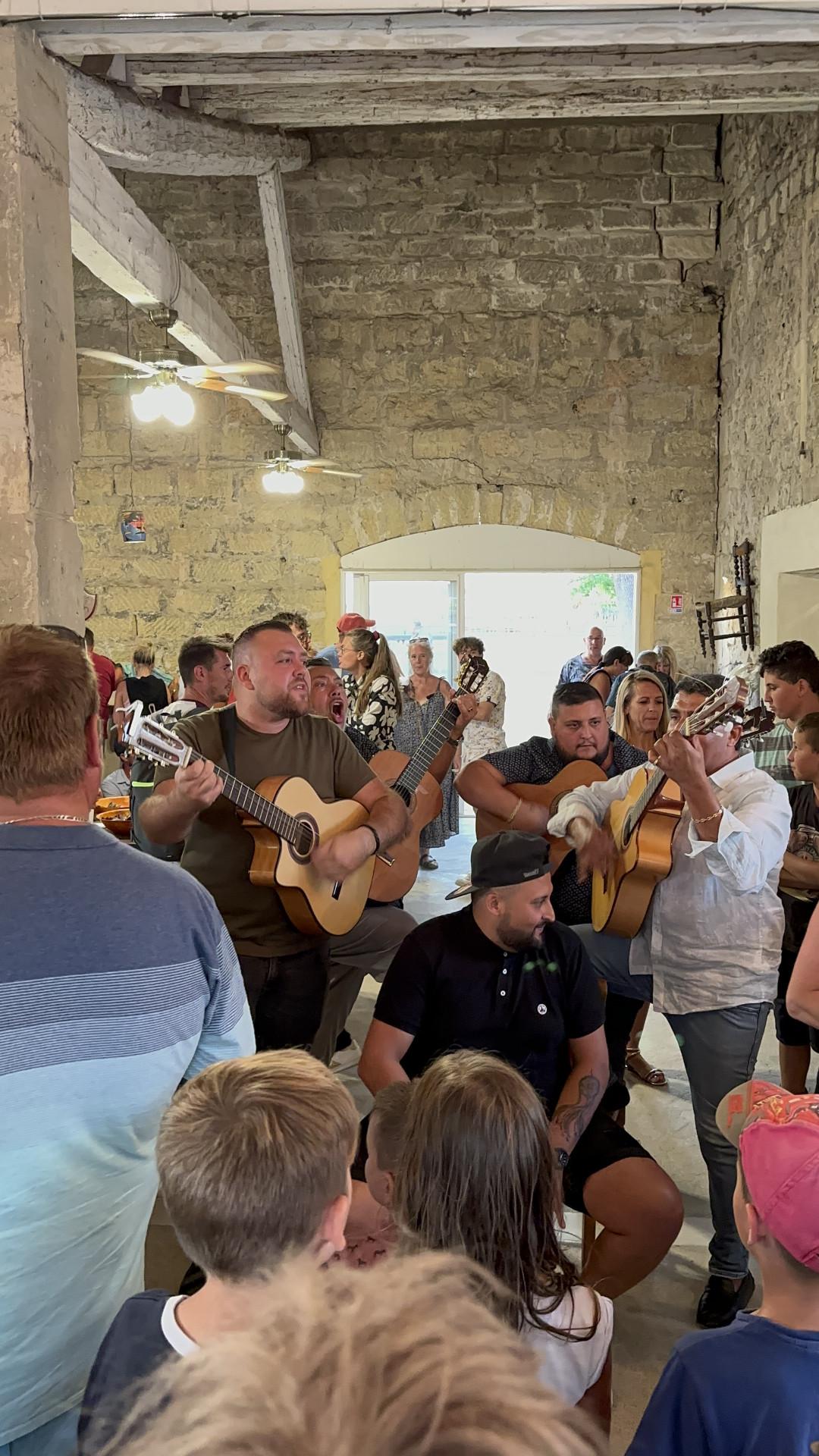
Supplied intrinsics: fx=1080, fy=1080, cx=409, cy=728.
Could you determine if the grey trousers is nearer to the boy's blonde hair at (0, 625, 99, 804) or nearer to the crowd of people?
the crowd of people

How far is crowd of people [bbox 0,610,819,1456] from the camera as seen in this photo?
20.4 inches

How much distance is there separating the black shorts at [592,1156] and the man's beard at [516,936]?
45cm

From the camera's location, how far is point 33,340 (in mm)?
3295

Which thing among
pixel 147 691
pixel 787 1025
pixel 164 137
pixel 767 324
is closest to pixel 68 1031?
pixel 787 1025

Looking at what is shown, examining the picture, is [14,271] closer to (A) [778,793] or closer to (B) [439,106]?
(A) [778,793]

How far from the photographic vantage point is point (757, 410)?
28.1 ft

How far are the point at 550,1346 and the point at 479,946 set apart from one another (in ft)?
3.80

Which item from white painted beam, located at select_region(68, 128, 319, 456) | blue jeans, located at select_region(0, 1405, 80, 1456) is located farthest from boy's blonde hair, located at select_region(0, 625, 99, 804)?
white painted beam, located at select_region(68, 128, 319, 456)

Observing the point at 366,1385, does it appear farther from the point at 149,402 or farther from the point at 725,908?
the point at 149,402

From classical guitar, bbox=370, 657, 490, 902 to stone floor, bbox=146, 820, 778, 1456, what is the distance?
0.76 metres

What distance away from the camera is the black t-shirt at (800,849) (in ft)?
11.6

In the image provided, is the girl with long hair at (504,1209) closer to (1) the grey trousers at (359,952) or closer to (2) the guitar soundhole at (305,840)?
(2) the guitar soundhole at (305,840)

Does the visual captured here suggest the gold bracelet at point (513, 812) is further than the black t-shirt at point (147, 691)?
No

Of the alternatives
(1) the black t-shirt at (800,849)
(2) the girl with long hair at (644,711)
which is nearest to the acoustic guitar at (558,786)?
(1) the black t-shirt at (800,849)
